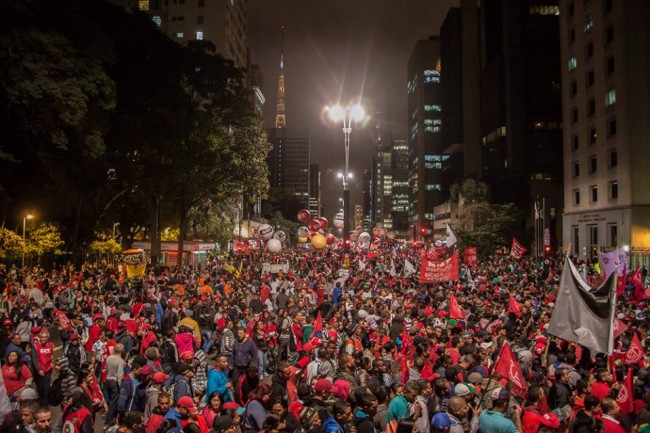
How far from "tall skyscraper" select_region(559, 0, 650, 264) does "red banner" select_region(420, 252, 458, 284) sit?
1840 cm

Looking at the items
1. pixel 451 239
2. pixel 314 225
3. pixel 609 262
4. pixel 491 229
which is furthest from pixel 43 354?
pixel 491 229

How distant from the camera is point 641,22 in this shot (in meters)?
41.5

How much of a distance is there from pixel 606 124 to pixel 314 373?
4280 cm

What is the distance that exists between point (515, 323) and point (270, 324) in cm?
621

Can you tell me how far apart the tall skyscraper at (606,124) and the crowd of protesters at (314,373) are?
2629cm

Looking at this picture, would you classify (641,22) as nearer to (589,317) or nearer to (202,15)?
(589,317)

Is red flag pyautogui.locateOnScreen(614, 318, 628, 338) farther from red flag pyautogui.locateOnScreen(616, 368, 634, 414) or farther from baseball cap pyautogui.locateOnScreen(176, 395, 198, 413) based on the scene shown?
baseball cap pyautogui.locateOnScreen(176, 395, 198, 413)

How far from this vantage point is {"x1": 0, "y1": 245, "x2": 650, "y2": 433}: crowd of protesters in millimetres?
6633

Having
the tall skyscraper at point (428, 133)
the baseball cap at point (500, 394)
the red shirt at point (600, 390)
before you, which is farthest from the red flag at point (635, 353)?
the tall skyscraper at point (428, 133)

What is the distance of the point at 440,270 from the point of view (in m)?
21.7

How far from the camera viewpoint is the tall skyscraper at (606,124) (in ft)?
135

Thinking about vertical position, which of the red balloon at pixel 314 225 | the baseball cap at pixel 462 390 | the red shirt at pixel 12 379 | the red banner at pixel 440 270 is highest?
the red balloon at pixel 314 225

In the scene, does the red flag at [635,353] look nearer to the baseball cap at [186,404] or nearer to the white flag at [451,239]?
the baseball cap at [186,404]

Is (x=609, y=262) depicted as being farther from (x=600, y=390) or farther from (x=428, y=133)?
(x=428, y=133)
